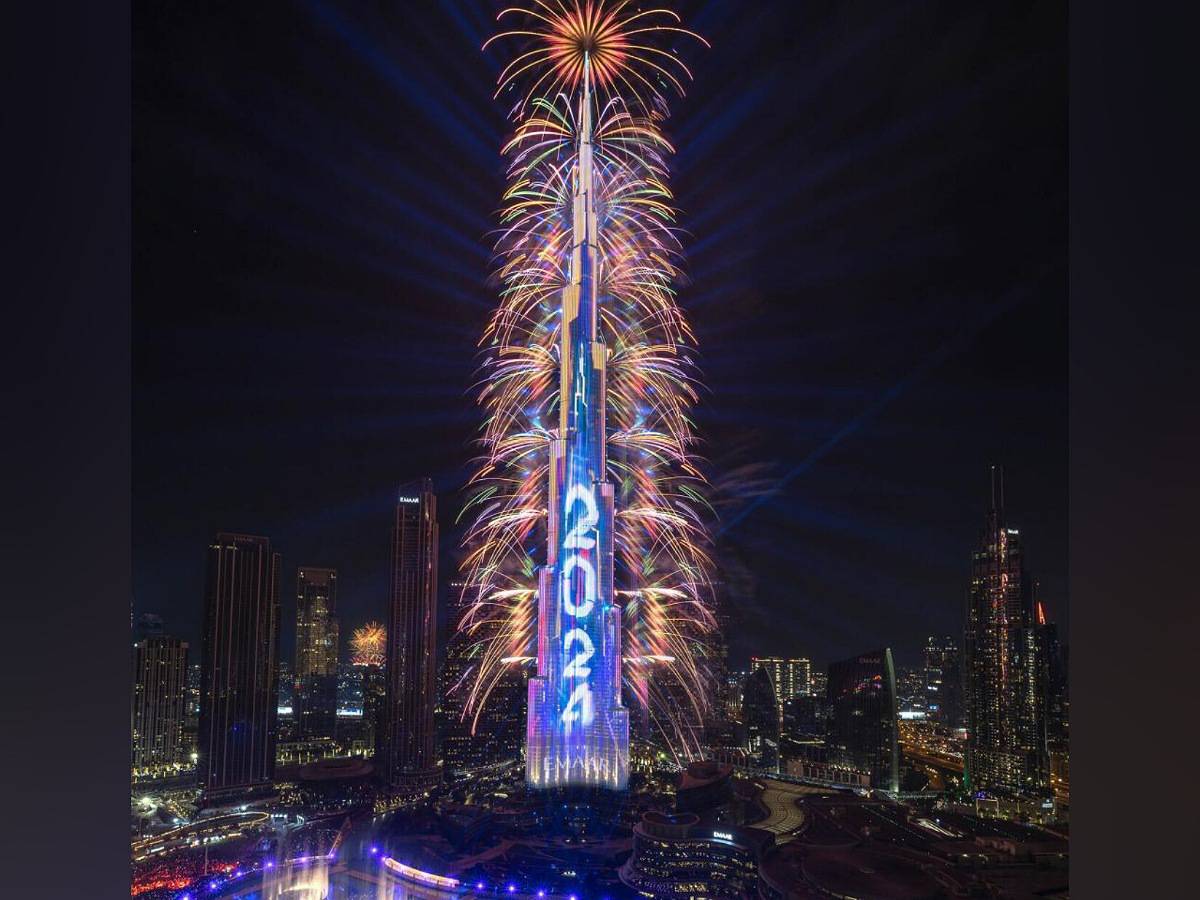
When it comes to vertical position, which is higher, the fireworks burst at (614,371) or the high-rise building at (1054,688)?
the fireworks burst at (614,371)

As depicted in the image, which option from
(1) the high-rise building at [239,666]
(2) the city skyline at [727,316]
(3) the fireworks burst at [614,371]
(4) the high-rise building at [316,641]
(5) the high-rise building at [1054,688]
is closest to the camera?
(5) the high-rise building at [1054,688]

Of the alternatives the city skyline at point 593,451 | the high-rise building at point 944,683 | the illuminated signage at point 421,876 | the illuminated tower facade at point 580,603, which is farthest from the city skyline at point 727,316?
the illuminated signage at point 421,876

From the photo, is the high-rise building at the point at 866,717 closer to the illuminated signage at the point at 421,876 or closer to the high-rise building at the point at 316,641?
the illuminated signage at the point at 421,876

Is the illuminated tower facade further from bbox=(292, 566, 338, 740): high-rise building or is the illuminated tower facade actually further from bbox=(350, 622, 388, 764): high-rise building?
bbox=(292, 566, 338, 740): high-rise building

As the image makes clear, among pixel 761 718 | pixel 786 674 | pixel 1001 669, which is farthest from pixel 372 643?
pixel 1001 669

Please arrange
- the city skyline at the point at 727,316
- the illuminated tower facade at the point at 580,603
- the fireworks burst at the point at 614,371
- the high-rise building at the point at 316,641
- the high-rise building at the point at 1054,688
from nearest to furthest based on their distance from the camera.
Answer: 1. the high-rise building at the point at 1054,688
2. the city skyline at the point at 727,316
3. the illuminated tower facade at the point at 580,603
4. the fireworks burst at the point at 614,371
5. the high-rise building at the point at 316,641

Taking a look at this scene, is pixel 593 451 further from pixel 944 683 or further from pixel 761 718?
pixel 944 683
